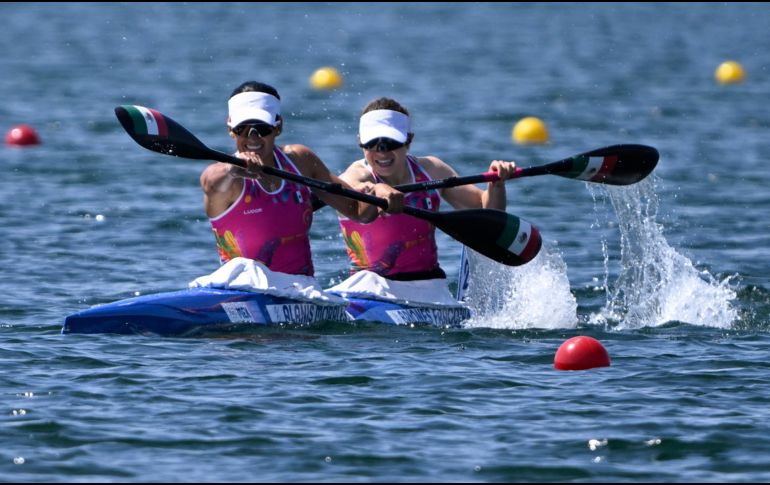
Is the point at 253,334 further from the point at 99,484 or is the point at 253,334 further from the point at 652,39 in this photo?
the point at 652,39

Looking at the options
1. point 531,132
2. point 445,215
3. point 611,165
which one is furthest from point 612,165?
point 531,132

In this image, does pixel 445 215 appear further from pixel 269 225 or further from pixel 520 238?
pixel 269 225

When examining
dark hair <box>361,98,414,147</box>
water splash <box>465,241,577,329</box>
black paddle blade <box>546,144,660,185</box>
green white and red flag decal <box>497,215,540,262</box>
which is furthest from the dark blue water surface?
dark hair <box>361,98,414,147</box>

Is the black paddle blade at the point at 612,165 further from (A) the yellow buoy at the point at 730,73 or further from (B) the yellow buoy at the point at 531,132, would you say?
(A) the yellow buoy at the point at 730,73

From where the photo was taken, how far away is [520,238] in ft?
35.3

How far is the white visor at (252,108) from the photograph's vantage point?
10.2 m

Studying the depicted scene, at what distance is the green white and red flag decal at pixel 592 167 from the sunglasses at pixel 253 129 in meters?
2.47

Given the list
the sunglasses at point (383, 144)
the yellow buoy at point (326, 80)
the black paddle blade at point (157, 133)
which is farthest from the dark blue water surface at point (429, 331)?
the yellow buoy at point (326, 80)

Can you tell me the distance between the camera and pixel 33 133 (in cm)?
2202

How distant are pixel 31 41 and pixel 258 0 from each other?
31462mm

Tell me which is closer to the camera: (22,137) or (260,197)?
(260,197)

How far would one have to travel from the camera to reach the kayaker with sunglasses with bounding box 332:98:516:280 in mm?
10695

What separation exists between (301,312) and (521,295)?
195cm

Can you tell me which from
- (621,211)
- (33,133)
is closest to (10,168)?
(33,133)
